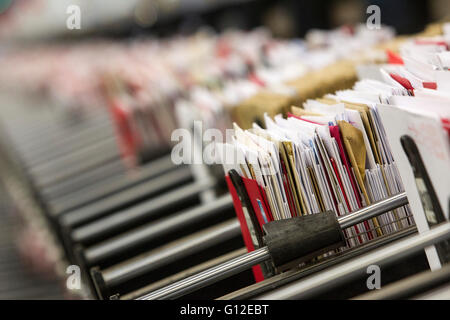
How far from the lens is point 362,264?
3.77ft

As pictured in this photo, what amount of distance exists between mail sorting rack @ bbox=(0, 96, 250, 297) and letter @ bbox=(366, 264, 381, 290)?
731 mm

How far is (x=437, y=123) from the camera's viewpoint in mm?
1016

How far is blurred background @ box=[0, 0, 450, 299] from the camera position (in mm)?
3682

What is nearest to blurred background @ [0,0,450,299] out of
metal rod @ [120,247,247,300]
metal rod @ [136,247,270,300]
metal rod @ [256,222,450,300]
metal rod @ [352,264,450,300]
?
metal rod @ [120,247,247,300]

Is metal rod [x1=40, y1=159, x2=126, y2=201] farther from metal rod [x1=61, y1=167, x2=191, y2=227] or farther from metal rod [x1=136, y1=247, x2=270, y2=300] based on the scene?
metal rod [x1=136, y1=247, x2=270, y2=300]

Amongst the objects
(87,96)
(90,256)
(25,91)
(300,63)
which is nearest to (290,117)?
(90,256)

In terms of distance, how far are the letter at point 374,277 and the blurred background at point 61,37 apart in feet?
4.68

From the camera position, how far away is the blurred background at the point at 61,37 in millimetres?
3682

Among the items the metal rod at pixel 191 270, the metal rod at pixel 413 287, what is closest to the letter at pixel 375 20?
the metal rod at pixel 191 270

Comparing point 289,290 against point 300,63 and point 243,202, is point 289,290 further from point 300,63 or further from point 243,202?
point 300,63

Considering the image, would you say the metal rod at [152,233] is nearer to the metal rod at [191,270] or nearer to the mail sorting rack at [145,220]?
the mail sorting rack at [145,220]

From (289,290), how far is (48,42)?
15.9m

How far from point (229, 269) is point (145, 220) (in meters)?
1.62

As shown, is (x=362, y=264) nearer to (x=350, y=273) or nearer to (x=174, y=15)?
(x=350, y=273)
